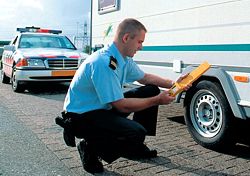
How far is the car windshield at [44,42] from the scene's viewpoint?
950cm

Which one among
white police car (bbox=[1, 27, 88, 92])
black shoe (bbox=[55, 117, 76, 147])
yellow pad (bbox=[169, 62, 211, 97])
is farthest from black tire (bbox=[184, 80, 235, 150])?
white police car (bbox=[1, 27, 88, 92])

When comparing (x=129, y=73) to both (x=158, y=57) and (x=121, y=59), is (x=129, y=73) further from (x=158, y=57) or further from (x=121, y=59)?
(x=158, y=57)

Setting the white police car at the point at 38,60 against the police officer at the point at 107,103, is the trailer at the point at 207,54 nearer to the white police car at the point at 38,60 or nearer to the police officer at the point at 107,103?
the police officer at the point at 107,103

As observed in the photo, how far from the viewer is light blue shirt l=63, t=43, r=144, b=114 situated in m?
2.99

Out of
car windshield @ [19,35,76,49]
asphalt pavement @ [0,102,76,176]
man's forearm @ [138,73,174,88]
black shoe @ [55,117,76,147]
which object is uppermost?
car windshield @ [19,35,76,49]

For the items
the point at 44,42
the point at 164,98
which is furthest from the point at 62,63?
the point at 164,98

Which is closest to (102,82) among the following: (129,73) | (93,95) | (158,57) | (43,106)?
(93,95)


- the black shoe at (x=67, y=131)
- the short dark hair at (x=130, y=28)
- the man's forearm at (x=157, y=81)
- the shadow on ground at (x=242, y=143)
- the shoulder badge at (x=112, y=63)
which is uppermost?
the short dark hair at (x=130, y=28)

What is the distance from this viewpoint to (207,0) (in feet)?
13.1

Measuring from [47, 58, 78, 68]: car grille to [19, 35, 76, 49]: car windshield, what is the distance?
48.3 inches

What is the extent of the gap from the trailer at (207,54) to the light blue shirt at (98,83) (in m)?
1.09

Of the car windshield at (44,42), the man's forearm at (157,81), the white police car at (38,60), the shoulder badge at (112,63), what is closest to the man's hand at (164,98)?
the shoulder badge at (112,63)

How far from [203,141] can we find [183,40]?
4.20 ft

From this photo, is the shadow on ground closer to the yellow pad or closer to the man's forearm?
the man's forearm
